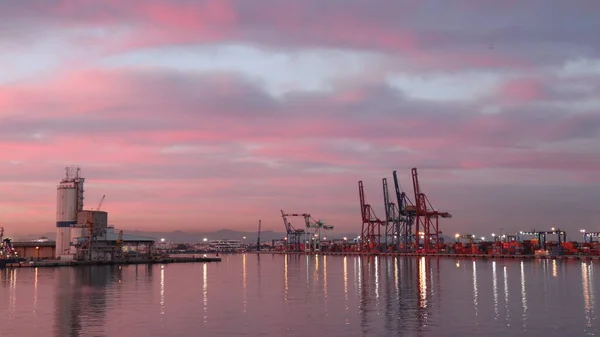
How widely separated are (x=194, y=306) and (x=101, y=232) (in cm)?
9259

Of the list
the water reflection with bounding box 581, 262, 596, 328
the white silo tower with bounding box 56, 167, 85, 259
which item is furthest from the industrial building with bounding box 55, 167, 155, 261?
the water reflection with bounding box 581, 262, 596, 328

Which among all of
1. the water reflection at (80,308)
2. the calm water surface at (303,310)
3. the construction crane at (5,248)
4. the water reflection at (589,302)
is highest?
the construction crane at (5,248)

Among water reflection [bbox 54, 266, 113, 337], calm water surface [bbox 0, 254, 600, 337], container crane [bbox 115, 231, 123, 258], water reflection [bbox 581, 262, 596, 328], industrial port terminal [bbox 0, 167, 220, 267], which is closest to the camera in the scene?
calm water surface [bbox 0, 254, 600, 337]

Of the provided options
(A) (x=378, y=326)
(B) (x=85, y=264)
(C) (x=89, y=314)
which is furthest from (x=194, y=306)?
(B) (x=85, y=264)

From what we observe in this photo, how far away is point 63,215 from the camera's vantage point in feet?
434

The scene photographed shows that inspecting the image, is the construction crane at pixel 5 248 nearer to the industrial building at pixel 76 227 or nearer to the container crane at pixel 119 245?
the industrial building at pixel 76 227

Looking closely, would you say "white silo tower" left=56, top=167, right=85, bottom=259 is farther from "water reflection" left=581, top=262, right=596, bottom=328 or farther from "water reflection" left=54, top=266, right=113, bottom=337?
"water reflection" left=581, top=262, right=596, bottom=328

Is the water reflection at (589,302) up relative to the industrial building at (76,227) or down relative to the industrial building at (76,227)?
down

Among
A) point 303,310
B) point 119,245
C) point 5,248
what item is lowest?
point 303,310

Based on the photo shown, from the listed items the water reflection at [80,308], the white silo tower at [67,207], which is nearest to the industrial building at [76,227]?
the white silo tower at [67,207]

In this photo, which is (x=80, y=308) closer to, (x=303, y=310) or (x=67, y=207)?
(x=303, y=310)

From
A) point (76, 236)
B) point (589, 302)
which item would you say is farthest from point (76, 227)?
point (589, 302)

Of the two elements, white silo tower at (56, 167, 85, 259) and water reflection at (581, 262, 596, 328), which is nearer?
water reflection at (581, 262, 596, 328)

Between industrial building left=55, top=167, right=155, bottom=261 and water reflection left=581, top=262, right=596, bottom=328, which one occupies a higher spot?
industrial building left=55, top=167, right=155, bottom=261
